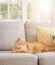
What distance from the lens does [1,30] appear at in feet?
9.15

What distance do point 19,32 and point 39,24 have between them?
0.40 metres

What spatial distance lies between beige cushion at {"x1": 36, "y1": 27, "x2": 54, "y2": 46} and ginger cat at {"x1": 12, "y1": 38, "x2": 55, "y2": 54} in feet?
0.29

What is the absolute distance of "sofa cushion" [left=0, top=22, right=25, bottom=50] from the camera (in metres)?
2.73

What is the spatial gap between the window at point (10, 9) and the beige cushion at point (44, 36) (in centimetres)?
115

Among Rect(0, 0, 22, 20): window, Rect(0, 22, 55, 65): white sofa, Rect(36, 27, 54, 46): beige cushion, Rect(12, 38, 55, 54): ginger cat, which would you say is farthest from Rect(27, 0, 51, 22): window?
Rect(12, 38, 55, 54): ginger cat

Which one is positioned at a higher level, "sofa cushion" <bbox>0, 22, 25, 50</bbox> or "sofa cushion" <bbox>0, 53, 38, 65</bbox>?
"sofa cushion" <bbox>0, 22, 25, 50</bbox>

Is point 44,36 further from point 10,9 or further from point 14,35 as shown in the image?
point 10,9

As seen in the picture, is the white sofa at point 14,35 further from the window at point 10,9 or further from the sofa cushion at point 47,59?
the window at point 10,9

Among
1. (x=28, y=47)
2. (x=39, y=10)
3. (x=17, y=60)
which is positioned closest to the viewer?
(x=17, y=60)

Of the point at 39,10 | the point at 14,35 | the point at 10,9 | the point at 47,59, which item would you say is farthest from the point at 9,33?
the point at 39,10

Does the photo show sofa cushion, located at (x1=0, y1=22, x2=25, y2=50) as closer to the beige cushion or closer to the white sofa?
the white sofa

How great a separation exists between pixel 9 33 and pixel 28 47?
1.67ft

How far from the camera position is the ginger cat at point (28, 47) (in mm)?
2362

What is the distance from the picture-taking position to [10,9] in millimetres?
3799
